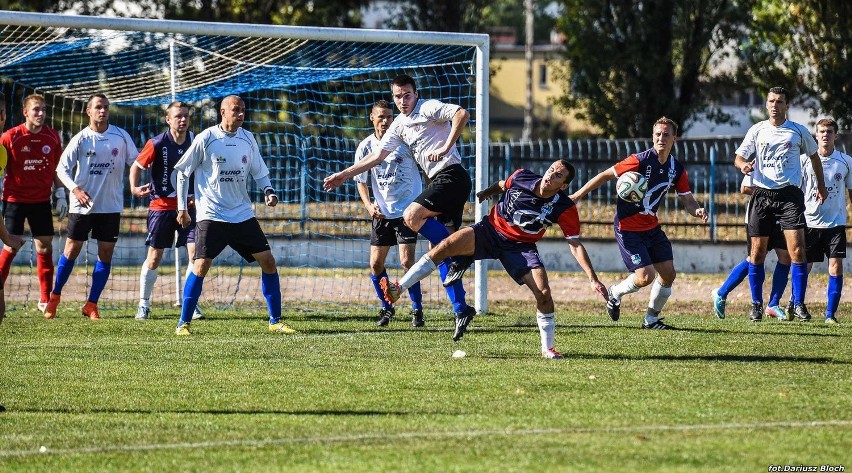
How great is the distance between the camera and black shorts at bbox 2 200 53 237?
12984 mm

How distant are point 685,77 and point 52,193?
19249 mm

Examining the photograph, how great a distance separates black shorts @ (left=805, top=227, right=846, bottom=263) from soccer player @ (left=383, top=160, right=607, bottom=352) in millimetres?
4428

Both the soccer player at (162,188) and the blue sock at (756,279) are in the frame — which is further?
the blue sock at (756,279)

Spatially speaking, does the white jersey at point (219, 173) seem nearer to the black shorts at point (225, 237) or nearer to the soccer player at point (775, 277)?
the black shorts at point (225, 237)

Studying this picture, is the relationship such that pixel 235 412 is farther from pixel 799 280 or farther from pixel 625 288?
pixel 799 280

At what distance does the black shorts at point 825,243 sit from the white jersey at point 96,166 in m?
7.16

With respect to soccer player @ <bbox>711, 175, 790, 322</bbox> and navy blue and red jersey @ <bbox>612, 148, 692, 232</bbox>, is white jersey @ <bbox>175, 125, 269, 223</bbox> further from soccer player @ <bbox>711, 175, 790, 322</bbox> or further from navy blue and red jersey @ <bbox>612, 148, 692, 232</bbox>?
soccer player @ <bbox>711, 175, 790, 322</bbox>

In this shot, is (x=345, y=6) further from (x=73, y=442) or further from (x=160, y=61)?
(x=73, y=442)

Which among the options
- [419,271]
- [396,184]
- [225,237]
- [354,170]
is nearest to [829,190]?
[396,184]

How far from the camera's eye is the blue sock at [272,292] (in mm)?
→ 11383

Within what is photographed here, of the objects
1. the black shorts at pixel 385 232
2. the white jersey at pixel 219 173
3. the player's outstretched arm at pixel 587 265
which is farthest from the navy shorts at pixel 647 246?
the white jersey at pixel 219 173

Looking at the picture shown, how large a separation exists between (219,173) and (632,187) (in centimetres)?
363

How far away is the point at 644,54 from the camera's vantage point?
28.8 m

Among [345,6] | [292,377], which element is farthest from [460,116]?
[345,6]
